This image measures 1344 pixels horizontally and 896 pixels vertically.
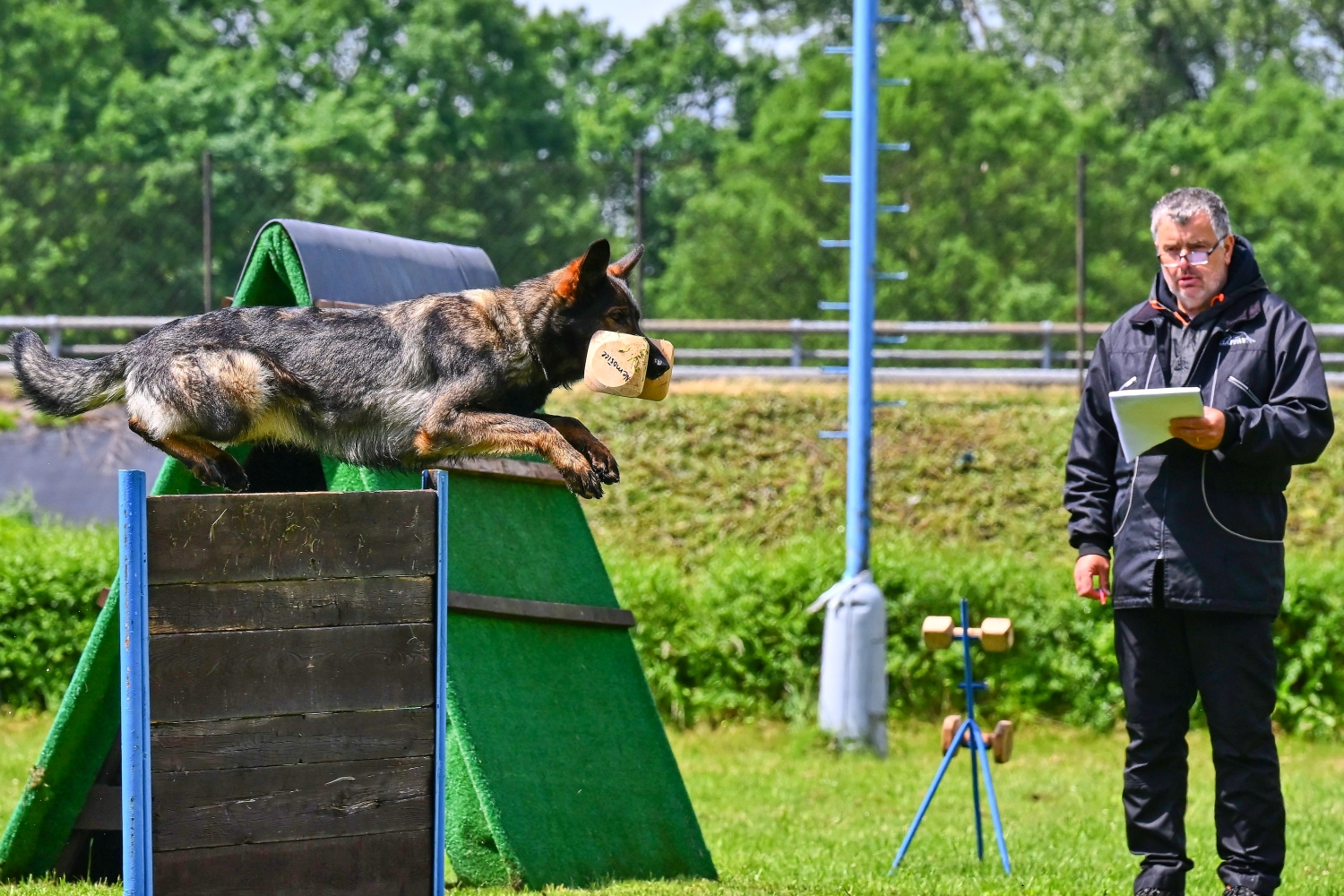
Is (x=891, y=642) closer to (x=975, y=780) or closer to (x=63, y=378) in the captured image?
(x=975, y=780)

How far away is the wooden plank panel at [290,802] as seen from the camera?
3.51 metres

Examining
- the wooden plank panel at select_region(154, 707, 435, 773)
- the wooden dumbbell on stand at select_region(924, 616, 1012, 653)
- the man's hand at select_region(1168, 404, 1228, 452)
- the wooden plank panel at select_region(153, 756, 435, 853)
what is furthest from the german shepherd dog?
the wooden dumbbell on stand at select_region(924, 616, 1012, 653)

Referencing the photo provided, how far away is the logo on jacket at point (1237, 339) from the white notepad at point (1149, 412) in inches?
9.5

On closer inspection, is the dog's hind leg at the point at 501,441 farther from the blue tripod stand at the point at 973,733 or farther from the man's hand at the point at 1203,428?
the blue tripod stand at the point at 973,733

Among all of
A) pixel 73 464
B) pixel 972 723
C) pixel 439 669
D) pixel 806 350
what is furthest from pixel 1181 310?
pixel 806 350

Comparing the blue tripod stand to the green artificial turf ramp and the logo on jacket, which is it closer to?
the green artificial turf ramp

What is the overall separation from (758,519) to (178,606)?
8.45 metres

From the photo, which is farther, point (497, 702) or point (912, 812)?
point (912, 812)

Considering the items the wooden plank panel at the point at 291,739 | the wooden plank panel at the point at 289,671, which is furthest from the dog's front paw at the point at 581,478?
the wooden plank panel at the point at 291,739

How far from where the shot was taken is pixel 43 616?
8891mm

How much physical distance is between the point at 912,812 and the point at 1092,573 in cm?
294

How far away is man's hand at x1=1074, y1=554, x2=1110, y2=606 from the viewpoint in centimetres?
482

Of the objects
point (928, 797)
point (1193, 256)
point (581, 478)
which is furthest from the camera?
point (928, 797)

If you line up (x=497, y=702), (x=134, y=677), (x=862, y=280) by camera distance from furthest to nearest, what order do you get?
1. (x=862, y=280)
2. (x=497, y=702)
3. (x=134, y=677)
